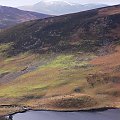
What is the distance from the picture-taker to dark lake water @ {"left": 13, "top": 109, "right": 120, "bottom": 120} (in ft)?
222

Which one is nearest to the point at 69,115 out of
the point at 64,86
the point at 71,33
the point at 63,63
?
the point at 64,86

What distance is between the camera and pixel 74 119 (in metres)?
67.8

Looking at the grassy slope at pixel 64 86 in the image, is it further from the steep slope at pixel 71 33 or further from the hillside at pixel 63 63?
the steep slope at pixel 71 33

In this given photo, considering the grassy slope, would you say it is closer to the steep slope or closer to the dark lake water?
the dark lake water

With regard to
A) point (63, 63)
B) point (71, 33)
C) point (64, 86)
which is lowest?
point (64, 86)

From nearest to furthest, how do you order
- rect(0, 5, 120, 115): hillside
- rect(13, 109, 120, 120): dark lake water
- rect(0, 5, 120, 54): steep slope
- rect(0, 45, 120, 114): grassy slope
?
rect(13, 109, 120, 120): dark lake water → rect(0, 45, 120, 114): grassy slope → rect(0, 5, 120, 115): hillside → rect(0, 5, 120, 54): steep slope

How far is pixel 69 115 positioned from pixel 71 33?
229ft

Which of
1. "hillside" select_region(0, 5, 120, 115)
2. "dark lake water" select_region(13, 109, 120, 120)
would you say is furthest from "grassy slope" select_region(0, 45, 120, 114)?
"dark lake water" select_region(13, 109, 120, 120)

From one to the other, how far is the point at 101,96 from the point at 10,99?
22402mm

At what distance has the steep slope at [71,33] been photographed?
418ft

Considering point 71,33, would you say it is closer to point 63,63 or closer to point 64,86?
point 63,63

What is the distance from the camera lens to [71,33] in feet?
452

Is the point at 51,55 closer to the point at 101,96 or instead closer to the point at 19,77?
the point at 19,77

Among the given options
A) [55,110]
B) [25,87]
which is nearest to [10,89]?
[25,87]
